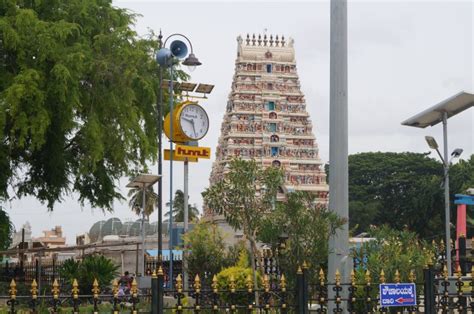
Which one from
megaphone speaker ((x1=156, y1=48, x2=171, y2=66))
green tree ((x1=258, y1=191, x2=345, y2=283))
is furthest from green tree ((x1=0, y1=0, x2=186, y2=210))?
green tree ((x1=258, y1=191, x2=345, y2=283))

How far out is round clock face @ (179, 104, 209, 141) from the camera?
17.0 m

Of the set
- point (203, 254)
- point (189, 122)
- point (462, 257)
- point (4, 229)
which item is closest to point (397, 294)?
point (462, 257)

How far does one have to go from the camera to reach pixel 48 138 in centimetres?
1898

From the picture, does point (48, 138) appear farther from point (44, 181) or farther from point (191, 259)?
point (191, 259)

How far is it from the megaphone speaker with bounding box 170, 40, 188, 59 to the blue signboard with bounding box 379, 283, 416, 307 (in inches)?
276

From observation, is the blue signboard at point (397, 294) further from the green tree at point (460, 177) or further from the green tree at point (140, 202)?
the green tree at point (460, 177)

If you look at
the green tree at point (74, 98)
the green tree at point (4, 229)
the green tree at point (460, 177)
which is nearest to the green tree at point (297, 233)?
the green tree at point (74, 98)

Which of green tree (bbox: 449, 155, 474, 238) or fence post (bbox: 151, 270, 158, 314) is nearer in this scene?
fence post (bbox: 151, 270, 158, 314)

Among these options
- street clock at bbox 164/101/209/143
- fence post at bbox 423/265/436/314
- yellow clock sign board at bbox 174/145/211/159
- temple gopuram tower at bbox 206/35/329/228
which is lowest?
fence post at bbox 423/265/436/314

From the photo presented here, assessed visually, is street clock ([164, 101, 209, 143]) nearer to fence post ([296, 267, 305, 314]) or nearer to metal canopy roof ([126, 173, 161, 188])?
metal canopy roof ([126, 173, 161, 188])

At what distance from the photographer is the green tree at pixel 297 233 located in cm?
1091

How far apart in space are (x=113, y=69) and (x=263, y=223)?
351 inches

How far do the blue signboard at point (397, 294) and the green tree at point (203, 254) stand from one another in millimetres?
8285

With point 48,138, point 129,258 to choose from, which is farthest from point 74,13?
point 129,258
